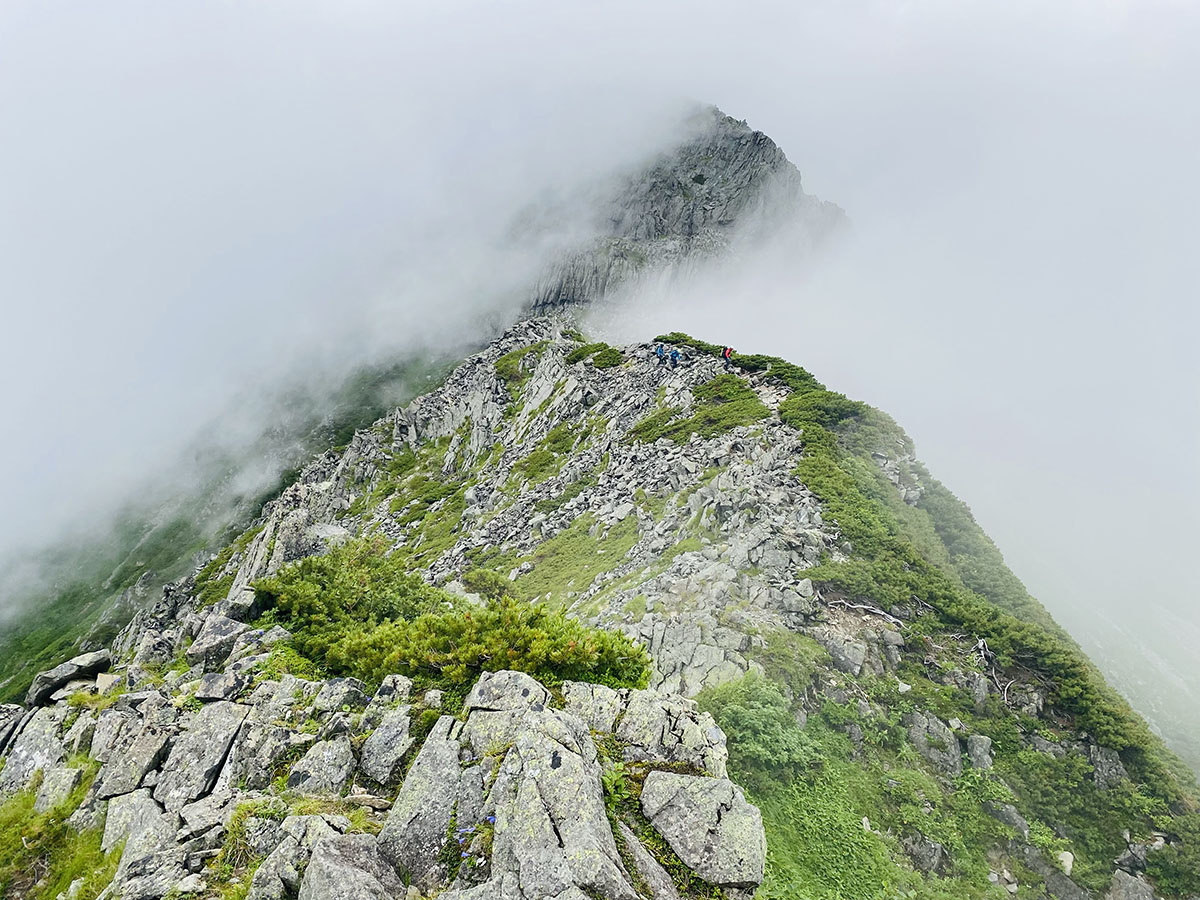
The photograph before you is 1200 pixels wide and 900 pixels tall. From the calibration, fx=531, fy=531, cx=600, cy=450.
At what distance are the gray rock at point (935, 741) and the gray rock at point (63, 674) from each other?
23038 millimetres

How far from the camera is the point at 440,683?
10.6 m

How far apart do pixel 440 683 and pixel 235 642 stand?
6.79 metres

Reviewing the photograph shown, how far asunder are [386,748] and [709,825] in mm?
5390

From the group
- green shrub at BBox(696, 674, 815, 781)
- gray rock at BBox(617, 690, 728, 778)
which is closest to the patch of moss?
green shrub at BBox(696, 674, 815, 781)

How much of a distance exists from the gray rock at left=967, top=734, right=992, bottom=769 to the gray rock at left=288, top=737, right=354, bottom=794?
1719 cm

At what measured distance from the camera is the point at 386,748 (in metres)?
9.02

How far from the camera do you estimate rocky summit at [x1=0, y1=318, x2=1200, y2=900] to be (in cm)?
714

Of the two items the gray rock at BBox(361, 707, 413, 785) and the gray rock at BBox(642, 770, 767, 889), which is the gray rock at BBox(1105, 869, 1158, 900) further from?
the gray rock at BBox(361, 707, 413, 785)

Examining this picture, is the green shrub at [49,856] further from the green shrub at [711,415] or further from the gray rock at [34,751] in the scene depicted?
the green shrub at [711,415]

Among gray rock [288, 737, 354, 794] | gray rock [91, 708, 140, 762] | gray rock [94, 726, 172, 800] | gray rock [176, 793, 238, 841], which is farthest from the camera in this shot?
gray rock [91, 708, 140, 762]

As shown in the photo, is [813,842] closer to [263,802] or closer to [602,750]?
[602,750]

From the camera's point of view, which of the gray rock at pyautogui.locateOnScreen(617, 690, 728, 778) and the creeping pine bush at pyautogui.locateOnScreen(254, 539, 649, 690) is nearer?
the gray rock at pyautogui.locateOnScreen(617, 690, 728, 778)

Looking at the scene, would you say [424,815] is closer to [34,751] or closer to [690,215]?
[34,751]

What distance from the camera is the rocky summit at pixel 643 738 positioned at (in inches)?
281
